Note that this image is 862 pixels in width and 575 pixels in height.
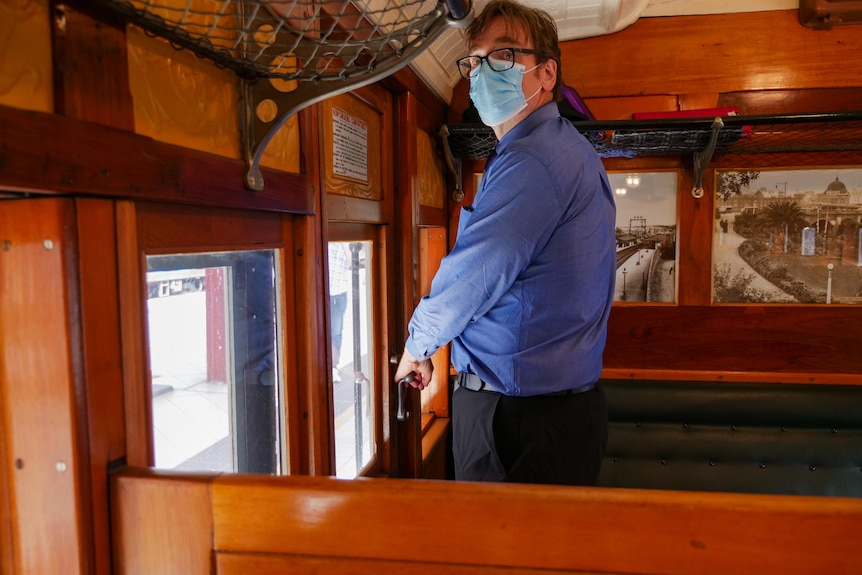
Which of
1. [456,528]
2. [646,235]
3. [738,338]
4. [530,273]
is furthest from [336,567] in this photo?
[738,338]

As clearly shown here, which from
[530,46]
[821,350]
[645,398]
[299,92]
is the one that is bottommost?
[645,398]

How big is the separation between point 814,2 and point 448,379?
2255 mm

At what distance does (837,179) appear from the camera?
2.54m

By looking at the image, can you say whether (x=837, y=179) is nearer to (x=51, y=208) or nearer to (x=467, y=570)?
(x=467, y=570)

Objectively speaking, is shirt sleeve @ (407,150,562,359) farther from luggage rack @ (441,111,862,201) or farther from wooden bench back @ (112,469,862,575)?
luggage rack @ (441,111,862,201)

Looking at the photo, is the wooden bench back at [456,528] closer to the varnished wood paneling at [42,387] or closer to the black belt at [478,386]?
the varnished wood paneling at [42,387]

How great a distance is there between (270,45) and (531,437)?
0.91 meters

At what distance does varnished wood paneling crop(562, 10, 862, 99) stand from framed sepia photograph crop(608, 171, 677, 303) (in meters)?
0.41

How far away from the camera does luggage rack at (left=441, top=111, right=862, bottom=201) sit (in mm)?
2186

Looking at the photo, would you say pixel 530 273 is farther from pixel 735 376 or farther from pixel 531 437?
pixel 735 376

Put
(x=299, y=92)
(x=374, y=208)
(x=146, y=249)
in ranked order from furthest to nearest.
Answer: (x=374, y=208), (x=299, y=92), (x=146, y=249)

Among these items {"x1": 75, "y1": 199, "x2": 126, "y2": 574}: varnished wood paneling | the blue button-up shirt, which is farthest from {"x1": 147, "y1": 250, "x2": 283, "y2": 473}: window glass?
the blue button-up shirt

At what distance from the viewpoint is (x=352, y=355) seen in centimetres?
203

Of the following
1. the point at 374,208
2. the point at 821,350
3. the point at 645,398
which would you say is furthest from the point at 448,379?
the point at 821,350
